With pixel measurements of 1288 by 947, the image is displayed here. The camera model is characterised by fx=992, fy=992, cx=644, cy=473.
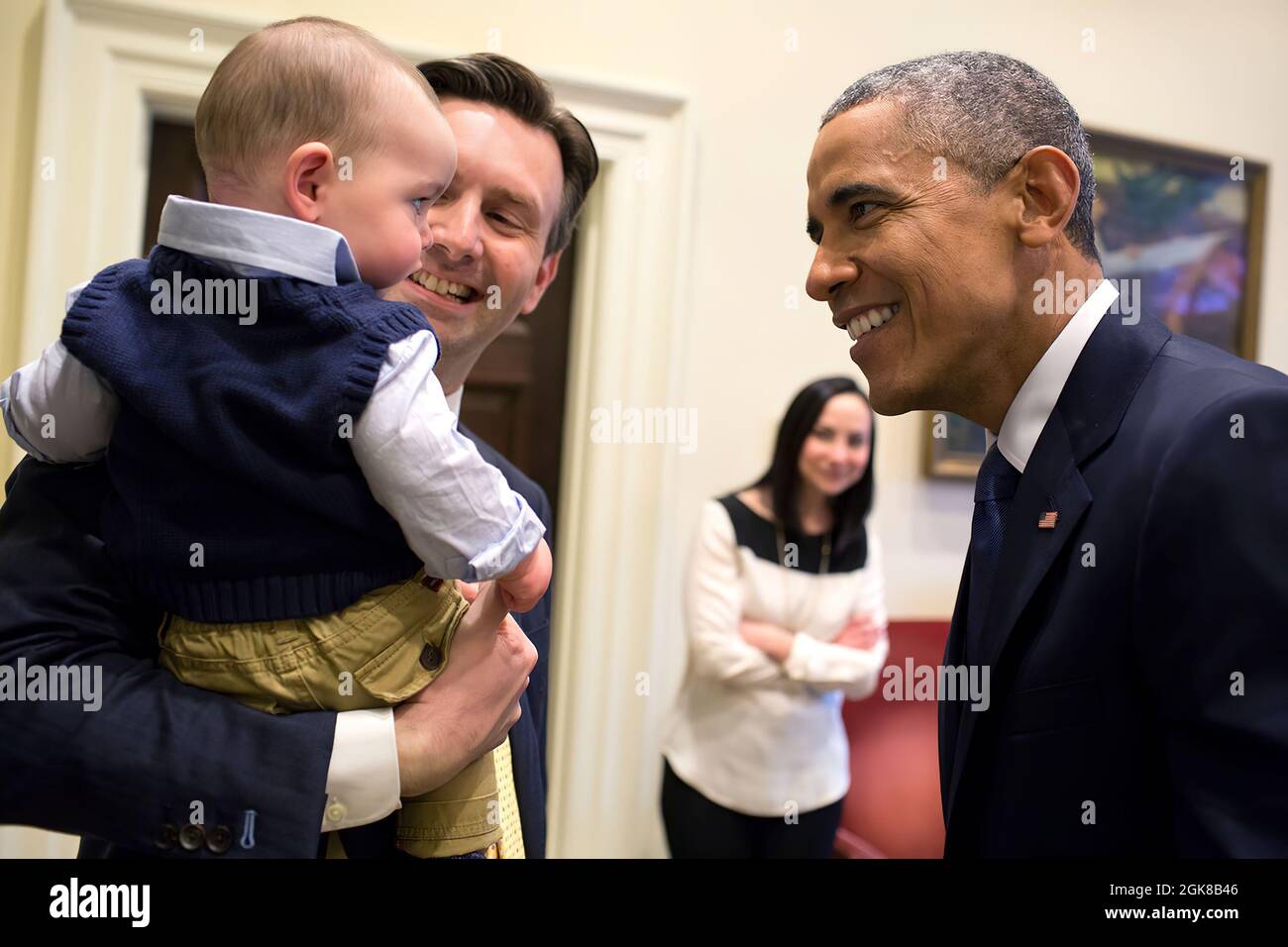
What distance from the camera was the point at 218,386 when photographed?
36.1 inches

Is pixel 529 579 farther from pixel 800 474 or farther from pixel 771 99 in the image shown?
pixel 771 99

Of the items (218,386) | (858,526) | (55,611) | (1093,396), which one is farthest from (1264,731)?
(858,526)

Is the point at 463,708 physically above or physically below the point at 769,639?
above

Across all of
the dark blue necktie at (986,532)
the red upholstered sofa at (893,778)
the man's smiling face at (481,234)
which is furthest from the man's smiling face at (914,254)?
the red upholstered sofa at (893,778)

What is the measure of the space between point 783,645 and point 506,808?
204 cm

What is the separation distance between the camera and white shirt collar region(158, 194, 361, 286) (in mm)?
953

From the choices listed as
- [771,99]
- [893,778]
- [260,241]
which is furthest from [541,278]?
[893,778]

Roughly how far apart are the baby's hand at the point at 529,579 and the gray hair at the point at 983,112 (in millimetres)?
759

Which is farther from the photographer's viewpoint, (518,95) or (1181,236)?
(1181,236)

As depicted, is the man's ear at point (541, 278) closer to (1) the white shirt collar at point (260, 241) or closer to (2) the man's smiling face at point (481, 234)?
(2) the man's smiling face at point (481, 234)

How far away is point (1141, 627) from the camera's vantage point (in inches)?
40.0

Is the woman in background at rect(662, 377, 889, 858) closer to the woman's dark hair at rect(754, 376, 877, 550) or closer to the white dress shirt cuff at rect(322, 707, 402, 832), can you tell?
the woman's dark hair at rect(754, 376, 877, 550)
